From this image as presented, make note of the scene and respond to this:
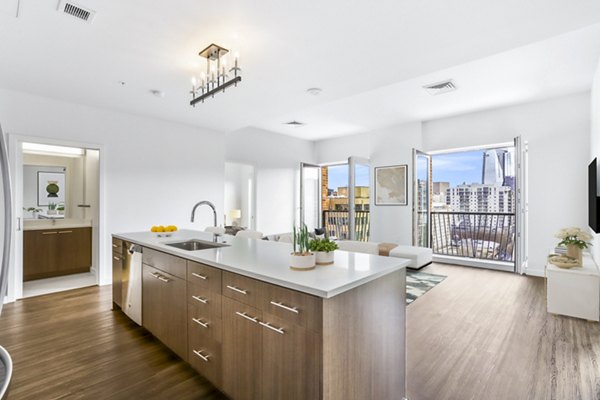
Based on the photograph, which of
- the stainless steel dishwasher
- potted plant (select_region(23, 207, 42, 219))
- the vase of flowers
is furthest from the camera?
potted plant (select_region(23, 207, 42, 219))

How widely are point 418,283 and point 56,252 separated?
219 inches

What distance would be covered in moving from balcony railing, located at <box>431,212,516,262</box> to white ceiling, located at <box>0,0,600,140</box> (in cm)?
254

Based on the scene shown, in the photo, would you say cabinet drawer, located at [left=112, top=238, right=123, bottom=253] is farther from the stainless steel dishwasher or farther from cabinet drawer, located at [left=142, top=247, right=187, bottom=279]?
cabinet drawer, located at [left=142, top=247, right=187, bottom=279]

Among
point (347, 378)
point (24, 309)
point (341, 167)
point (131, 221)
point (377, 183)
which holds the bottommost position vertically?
point (24, 309)

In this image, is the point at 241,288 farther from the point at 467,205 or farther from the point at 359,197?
the point at 467,205

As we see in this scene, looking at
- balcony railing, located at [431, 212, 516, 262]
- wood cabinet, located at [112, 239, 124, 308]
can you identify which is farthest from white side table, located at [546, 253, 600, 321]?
wood cabinet, located at [112, 239, 124, 308]

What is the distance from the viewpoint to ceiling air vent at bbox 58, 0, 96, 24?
215 cm

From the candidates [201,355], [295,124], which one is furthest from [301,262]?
[295,124]

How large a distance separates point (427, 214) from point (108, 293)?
584cm

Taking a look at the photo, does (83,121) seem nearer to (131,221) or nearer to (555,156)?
(131,221)

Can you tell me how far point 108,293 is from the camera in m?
3.99

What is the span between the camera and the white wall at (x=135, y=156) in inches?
155

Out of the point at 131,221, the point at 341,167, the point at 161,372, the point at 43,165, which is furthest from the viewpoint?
the point at 341,167

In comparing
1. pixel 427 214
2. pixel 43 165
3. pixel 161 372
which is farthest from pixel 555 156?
pixel 43 165
